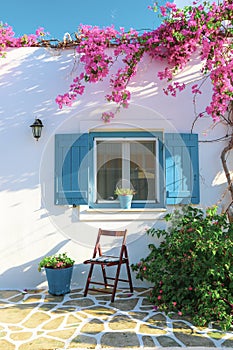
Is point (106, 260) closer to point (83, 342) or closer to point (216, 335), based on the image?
point (83, 342)

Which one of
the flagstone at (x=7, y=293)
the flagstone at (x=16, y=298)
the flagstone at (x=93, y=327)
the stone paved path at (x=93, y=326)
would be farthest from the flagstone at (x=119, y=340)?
the flagstone at (x=7, y=293)

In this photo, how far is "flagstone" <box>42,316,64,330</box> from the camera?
3.53 meters

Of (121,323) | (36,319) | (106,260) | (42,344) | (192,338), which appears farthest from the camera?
(106,260)

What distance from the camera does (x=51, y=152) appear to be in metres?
5.05

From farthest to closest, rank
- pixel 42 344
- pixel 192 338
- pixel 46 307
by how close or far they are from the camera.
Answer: pixel 46 307, pixel 192 338, pixel 42 344

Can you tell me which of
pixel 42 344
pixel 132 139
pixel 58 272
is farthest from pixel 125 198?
pixel 42 344

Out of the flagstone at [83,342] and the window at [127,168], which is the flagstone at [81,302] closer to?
the flagstone at [83,342]

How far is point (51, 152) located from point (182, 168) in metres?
2.05

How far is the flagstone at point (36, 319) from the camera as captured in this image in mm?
3591

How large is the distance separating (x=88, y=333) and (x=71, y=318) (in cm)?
44

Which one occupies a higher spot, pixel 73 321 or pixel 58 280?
pixel 58 280

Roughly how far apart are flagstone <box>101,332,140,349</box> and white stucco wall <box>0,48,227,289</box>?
1692 millimetres

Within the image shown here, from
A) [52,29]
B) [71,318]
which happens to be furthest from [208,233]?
[52,29]

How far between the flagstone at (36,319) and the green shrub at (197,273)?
135 centimetres
